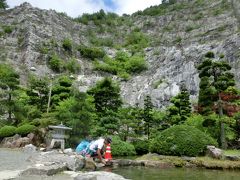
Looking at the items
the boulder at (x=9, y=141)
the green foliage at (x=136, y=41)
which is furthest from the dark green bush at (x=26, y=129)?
the green foliage at (x=136, y=41)

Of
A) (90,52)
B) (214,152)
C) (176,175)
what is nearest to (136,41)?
(90,52)

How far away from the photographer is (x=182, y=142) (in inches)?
755

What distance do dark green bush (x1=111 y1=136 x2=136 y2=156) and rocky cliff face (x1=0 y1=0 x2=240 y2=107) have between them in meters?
24.3

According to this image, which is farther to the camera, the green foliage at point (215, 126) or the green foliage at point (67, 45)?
the green foliage at point (67, 45)

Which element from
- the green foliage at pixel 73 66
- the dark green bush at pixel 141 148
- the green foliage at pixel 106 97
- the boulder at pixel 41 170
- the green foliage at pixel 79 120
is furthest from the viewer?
the green foliage at pixel 73 66

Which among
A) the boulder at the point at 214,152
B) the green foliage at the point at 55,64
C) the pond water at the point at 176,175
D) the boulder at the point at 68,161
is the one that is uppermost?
the green foliage at the point at 55,64

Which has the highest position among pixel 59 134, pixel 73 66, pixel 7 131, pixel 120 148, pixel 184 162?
pixel 73 66

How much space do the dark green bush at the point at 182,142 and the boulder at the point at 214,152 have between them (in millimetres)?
532

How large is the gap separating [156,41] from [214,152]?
62364 mm

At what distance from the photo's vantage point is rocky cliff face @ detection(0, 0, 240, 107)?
51531 millimetres

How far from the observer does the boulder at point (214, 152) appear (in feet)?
58.6

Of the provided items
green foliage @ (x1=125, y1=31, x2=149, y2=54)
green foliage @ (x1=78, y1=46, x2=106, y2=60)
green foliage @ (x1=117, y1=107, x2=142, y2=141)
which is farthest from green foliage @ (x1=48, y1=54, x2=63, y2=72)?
green foliage @ (x1=117, y1=107, x2=142, y2=141)

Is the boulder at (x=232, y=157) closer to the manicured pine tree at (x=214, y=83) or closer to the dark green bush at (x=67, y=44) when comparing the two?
the manicured pine tree at (x=214, y=83)

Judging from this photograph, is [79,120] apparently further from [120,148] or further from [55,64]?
[55,64]
